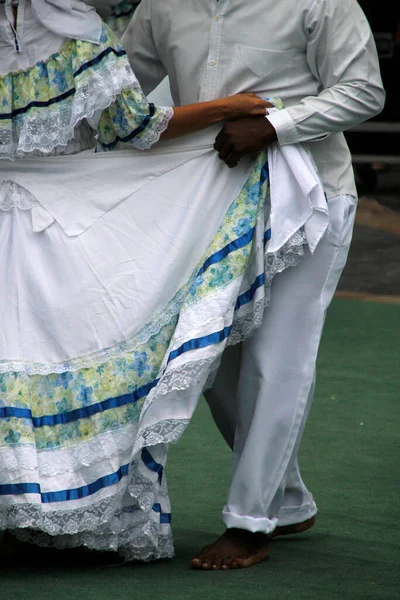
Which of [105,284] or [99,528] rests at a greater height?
[105,284]

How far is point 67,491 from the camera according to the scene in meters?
3.31

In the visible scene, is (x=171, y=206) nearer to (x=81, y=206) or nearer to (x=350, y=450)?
(x=81, y=206)

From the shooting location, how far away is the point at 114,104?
3395 millimetres

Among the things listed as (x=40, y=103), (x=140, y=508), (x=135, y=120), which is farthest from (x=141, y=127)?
(x=140, y=508)

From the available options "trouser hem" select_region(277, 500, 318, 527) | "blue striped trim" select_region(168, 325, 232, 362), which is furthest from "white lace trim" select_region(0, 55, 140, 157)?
"trouser hem" select_region(277, 500, 318, 527)

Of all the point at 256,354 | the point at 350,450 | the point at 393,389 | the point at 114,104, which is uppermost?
the point at 114,104

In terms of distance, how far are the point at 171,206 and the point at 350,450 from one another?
5.43ft

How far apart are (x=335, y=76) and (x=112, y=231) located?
0.69 meters

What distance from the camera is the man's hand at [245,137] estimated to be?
Answer: 344cm

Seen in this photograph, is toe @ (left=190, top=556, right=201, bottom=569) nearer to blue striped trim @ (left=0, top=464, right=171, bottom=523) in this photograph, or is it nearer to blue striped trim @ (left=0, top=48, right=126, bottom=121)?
blue striped trim @ (left=0, top=464, right=171, bottom=523)

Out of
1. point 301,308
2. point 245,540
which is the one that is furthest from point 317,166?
point 245,540

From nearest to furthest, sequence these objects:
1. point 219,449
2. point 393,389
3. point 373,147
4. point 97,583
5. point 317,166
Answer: point 97,583, point 317,166, point 219,449, point 393,389, point 373,147

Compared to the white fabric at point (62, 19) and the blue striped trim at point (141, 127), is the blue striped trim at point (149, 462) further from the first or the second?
the white fabric at point (62, 19)

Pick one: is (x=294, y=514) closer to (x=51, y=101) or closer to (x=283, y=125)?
(x=283, y=125)
